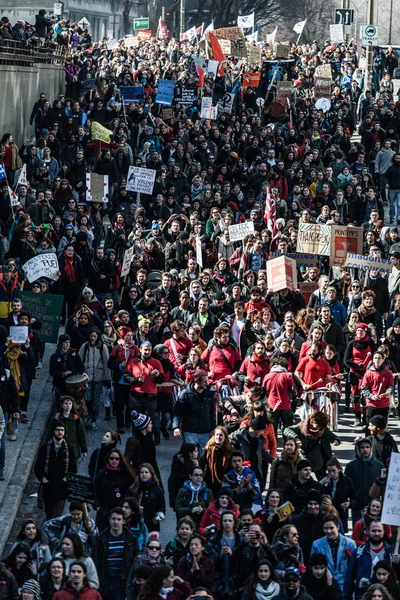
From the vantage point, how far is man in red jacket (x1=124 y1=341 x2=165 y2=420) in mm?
16188

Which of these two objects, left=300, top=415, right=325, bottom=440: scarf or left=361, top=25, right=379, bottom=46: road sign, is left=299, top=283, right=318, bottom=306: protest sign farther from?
left=361, top=25, right=379, bottom=46: road sign

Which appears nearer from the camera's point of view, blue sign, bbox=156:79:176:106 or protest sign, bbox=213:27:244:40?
blue sign, bbox=156:79:176:106

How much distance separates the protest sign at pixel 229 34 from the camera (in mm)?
39469

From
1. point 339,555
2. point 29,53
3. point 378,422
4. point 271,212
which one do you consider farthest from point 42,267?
point 29,53

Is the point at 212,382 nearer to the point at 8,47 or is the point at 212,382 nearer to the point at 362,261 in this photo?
the point at 362,261

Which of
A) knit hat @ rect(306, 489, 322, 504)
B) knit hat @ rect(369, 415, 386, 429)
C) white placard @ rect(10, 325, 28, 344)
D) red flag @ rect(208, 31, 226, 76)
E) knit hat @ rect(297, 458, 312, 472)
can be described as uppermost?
red flag @ rect(208, 31, 226, 76)

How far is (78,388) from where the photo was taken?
1655cm

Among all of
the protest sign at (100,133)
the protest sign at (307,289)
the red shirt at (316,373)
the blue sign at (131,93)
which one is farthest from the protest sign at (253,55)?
the red shirt at (316,373)

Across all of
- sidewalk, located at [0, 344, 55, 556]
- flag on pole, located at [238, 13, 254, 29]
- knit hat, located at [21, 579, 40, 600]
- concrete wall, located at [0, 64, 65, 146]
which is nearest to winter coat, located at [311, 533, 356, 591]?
knit hat, located at [21, 579, 40, 600]

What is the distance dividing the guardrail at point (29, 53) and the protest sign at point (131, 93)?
2357 mm

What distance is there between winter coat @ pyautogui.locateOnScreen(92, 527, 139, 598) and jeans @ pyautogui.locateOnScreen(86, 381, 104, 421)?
5.65 metres

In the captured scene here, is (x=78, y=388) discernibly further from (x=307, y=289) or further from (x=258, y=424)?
(x=307, y=289)

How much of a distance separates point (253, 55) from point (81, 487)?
91.0 ft

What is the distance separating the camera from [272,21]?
91.2 m
